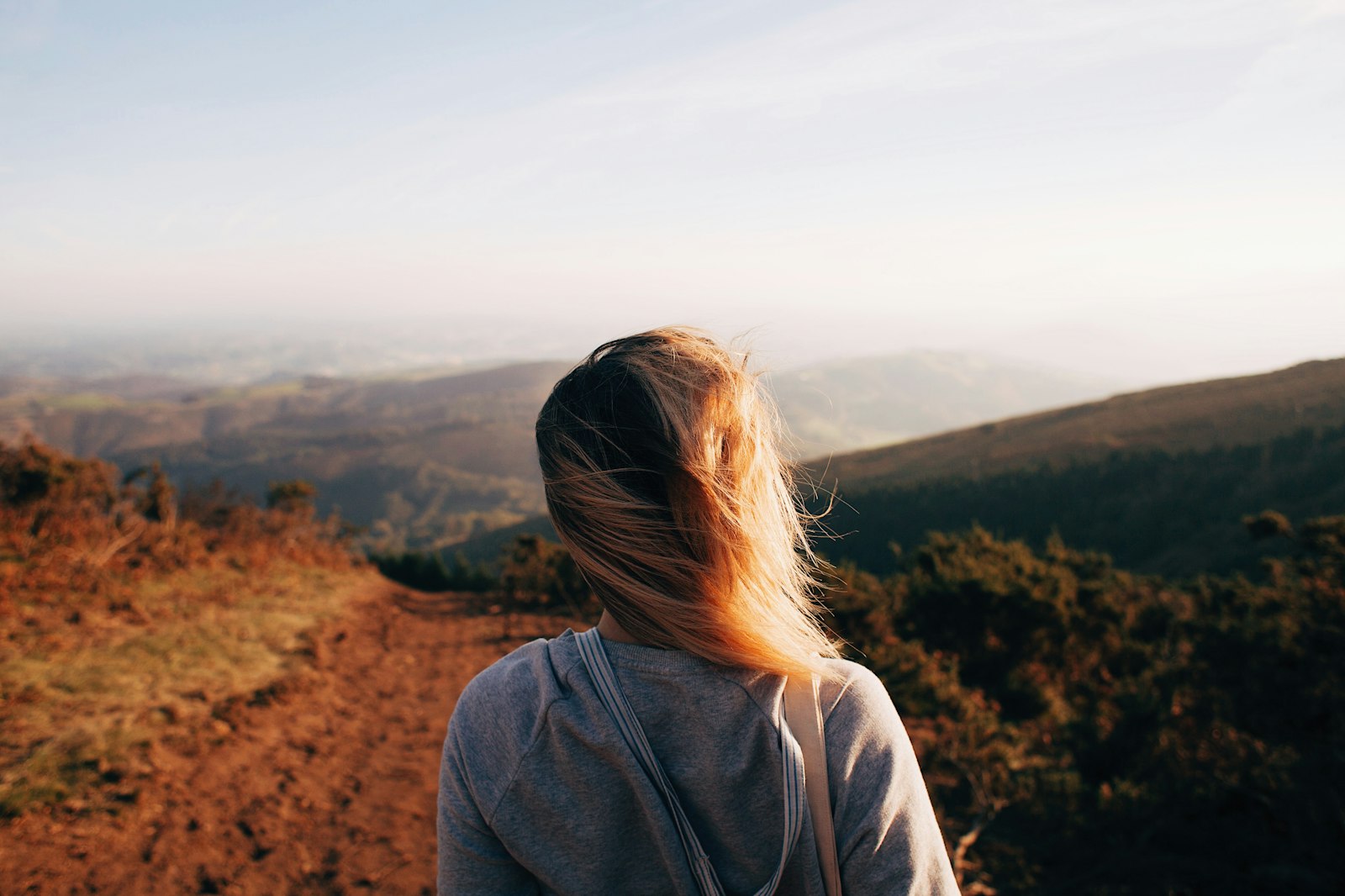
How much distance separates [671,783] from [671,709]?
0.12 m

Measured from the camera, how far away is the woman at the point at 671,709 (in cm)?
98

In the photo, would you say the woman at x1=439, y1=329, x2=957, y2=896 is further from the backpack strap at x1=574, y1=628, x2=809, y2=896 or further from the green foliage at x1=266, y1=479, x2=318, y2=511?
the green foliage at x1=266, y1=479, x2=318, y2=511

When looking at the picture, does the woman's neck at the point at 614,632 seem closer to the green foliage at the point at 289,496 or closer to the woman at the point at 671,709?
the woman at the point at 671,709

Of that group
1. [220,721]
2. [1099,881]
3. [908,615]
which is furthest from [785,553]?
[908,615]

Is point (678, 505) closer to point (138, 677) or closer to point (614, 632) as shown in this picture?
point (614, 632)

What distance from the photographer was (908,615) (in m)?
9.36

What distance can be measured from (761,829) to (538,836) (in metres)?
0.37

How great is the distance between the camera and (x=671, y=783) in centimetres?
102

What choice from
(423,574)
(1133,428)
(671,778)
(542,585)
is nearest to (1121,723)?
(671,778)

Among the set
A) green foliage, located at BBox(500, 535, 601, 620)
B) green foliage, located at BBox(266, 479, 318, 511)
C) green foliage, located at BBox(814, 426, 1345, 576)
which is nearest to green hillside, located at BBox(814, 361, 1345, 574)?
green foliage, located at BBox(814, 426, 1345, 576)

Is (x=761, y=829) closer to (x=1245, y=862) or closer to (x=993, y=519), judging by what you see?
(x=1245, y=862)

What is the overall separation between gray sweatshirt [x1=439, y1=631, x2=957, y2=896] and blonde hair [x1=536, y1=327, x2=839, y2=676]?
0.07 m

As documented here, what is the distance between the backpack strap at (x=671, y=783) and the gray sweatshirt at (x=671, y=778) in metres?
0.02

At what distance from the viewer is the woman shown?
976mm
